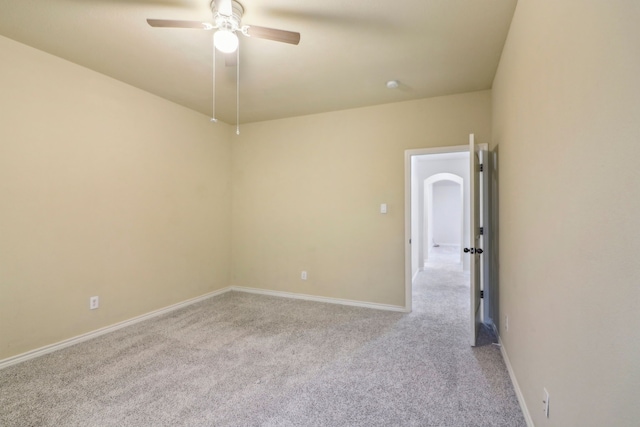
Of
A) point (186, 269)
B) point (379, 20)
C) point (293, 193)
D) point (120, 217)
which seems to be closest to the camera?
point (379, 20)

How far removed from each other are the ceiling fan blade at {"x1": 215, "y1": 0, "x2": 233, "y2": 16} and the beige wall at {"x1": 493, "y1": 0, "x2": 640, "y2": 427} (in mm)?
1766

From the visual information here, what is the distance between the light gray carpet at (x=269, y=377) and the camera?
6.07ft

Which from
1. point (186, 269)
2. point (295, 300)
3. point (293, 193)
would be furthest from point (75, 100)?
point (295, 300)

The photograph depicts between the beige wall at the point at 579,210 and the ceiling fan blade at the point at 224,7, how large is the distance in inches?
69.5

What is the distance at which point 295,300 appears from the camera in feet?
14.0

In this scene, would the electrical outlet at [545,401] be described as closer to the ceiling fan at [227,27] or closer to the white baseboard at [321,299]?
the white baseboard at [321,299]

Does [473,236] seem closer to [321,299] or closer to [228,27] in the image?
[321,299]

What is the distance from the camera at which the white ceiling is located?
6.79 ft

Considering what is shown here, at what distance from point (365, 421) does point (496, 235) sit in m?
2.18

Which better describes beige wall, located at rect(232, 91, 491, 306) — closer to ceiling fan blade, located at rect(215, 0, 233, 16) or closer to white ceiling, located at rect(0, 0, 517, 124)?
white ceiling, located at rect(0, 0, 517, 124)

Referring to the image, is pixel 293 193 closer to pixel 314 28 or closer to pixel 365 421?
pixel 314 28

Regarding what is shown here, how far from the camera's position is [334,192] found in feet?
13.6

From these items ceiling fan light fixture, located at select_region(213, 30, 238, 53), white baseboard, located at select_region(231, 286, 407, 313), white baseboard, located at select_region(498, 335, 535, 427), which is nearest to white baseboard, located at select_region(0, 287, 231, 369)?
white baseboard, located at select_region(231, 286, 407, 313)

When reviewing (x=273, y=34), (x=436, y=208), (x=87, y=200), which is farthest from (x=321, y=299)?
(x=436, y=208)
